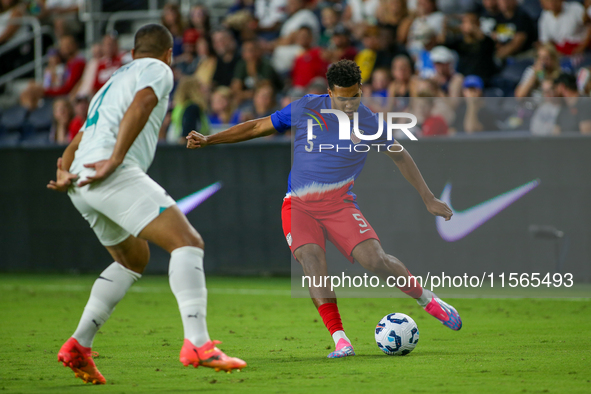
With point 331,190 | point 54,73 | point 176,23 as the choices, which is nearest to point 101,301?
point 331,190

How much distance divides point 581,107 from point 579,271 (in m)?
2.03

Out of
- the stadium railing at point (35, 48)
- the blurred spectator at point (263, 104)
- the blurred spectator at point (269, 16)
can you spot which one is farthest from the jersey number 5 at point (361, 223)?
the stadium railing at point (35, 48)

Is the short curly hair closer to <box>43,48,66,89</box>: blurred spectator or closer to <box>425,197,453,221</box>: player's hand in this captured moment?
<box>425,197,453,221</box>: player's hand

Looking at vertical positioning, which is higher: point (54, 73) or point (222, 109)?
point (54, 73)

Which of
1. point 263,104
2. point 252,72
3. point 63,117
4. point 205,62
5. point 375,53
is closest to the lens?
point 263,104

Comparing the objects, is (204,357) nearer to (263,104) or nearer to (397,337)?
(397,337)

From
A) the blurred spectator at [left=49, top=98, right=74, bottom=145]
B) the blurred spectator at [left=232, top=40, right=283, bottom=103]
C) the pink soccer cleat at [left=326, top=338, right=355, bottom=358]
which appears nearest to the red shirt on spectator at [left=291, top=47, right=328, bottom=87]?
the blurred spectator at [left=232, top=40, right=283, bottom=103]

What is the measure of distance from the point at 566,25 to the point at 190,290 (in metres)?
9.18

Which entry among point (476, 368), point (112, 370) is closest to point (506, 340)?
point (476, 368)

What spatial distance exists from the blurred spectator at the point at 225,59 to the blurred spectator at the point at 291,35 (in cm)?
78

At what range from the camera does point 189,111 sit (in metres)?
11.2

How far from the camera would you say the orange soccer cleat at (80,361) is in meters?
4.50

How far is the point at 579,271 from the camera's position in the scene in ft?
31.6

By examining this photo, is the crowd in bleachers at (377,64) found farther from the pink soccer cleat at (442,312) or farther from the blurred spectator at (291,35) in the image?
the pink soccer cleat at (442,312)
